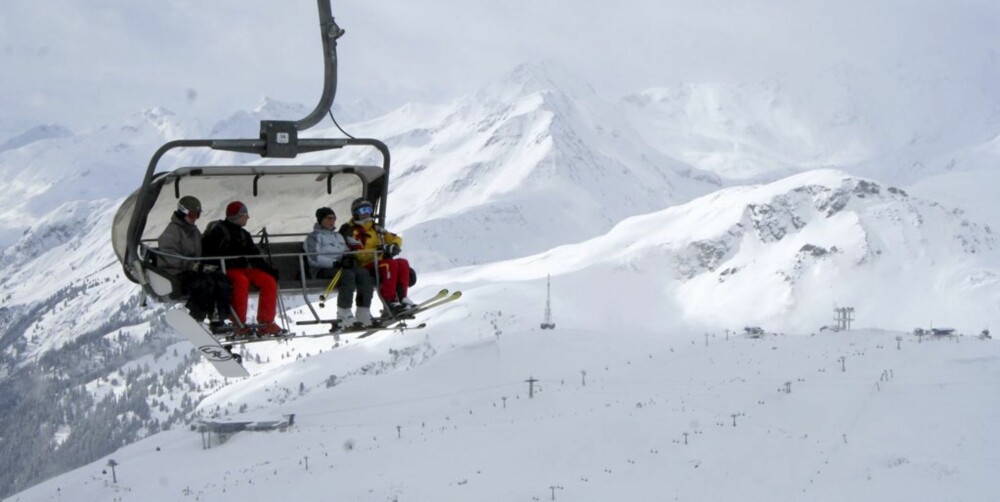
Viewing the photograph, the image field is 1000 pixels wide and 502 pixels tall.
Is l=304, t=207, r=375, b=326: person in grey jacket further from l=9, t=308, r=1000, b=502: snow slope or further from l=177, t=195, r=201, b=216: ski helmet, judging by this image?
l=9, t=308, r=1000, b=502: snow slope

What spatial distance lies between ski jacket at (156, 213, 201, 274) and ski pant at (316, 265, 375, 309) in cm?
165

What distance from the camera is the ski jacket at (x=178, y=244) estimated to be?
11273 millimetres

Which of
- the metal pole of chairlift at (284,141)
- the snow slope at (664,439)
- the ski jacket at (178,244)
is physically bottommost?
the snow slope at (664,439)

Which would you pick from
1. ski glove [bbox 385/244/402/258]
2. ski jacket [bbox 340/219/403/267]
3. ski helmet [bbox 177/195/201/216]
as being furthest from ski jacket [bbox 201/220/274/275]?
ski glove [bbox 385/244/402/258]

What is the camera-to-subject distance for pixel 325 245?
1202 cm

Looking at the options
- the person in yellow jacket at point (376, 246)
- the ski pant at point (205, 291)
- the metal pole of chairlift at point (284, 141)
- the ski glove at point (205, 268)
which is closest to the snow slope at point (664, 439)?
the person in yellow jacket at point (376, 246)

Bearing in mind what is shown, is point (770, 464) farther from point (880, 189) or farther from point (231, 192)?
point (880, 189)

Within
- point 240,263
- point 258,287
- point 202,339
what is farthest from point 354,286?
point 202,339

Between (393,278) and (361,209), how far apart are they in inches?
37.9

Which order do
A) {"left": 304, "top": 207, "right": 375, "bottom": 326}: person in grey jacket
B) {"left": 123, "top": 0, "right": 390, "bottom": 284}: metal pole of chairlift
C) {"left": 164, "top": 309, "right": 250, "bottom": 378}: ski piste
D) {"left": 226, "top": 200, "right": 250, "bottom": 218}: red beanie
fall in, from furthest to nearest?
1. {"left": 304, "top": 207, "right": 375, "bottom": 326}: person in grey jacket
2. {"left": 226, "top": 200, "right": 250, "bottom": 218}: red beanie
3. {"left": 164, "top": 309, "right": 250, "bottom": 378}: ski piste
4. {"left": 123, "top": 0, "right": 390, "bottom": 284}: metal pole of chairlift

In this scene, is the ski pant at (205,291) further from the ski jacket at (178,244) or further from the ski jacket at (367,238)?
the ski jacket at (367,238)

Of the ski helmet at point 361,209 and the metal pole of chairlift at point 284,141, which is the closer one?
the metal pole of chairlift at point 284,141

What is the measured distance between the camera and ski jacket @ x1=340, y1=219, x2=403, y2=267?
12.1 metres

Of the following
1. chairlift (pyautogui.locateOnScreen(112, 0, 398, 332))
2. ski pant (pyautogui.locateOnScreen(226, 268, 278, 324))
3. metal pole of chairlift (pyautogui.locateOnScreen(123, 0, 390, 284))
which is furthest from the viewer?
ski pant (pyautogui.locateOnScreen(226, 268, 278, 324))
